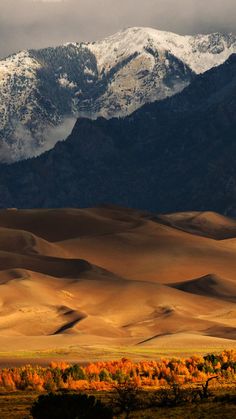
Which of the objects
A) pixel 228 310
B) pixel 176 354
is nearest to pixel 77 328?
pixel 228 310

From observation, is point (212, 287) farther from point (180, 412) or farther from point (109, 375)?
point (180, 412)

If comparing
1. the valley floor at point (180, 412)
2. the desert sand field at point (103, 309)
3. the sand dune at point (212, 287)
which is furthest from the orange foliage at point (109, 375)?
the sand dune at point (212, 287)

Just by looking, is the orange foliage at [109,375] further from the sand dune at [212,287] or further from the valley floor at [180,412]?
the sand dune at [212,287]

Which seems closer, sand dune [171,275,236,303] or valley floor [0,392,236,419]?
valley floor [0,392,236,419]

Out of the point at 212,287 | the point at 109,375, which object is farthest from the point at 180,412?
the point at 212,287

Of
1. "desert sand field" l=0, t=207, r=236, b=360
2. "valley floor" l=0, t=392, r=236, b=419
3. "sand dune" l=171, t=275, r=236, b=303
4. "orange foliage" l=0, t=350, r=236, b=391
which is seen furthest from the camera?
"sand dune" l=171, t=275, r=236, b=303

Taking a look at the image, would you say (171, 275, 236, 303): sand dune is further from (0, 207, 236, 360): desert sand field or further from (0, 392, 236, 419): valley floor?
(0, 392, 236, 419): valley floor

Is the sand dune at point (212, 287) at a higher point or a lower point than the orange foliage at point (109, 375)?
higher

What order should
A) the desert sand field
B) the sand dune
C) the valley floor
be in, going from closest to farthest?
the valley floor < the desert sand field < the sand dune

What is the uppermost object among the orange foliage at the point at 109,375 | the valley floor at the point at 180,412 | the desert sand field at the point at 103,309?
the desert sand field at the point at 103,309

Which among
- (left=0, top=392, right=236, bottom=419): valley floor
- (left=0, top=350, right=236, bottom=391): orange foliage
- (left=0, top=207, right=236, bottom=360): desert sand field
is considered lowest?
(left=0, top=392, right=236, bottom=419): valley floor

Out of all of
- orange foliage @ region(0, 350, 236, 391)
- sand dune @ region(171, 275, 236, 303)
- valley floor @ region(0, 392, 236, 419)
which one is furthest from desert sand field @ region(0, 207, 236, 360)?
valley floor @ region(0, 392, 236, 419)

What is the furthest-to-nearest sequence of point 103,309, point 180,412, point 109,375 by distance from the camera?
point 103,309
point 109,375
point 180,412

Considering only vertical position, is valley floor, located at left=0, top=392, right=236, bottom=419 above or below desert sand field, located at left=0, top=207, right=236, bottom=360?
below
